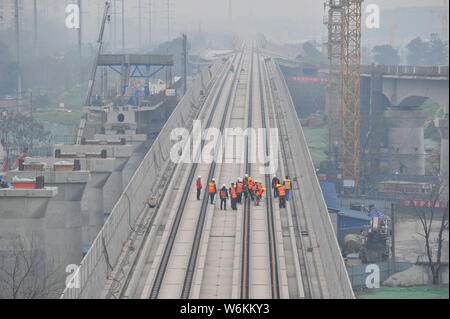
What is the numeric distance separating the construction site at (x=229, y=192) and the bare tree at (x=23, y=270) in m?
0.06

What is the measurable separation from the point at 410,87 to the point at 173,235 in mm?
47204

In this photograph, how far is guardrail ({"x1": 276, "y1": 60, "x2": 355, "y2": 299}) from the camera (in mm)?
17586

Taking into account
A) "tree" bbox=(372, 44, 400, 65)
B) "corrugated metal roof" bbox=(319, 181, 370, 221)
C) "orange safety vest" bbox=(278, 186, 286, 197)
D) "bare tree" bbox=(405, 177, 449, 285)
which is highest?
"tree" bbox=(372, 44, 400, 65)

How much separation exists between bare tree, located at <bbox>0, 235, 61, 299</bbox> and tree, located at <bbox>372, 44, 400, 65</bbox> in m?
107

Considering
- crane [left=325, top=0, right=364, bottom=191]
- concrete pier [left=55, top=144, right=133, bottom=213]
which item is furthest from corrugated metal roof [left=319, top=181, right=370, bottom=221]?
crane [left=325, top=0, right=364, bottom=191]

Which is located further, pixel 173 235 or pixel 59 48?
pixel 59 48

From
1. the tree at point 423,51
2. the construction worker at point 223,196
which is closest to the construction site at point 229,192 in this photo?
the construction worker at point 223,196

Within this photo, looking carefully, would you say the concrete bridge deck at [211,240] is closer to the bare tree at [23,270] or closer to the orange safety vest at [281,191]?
the orange safety vest at [281,191]

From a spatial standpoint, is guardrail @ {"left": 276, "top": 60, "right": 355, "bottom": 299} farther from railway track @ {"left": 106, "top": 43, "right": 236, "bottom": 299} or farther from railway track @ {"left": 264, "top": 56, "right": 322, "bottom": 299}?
railway track @ {"left": 106, "top": 43, "right": 236, "bottom": 299}

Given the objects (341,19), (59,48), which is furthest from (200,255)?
(59,48)

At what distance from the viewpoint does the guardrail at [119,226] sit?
707 inches

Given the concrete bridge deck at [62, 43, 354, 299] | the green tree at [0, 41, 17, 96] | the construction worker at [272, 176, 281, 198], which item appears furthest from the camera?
the green tree at [0, 41, 17, 96]

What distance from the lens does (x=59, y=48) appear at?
392ft
